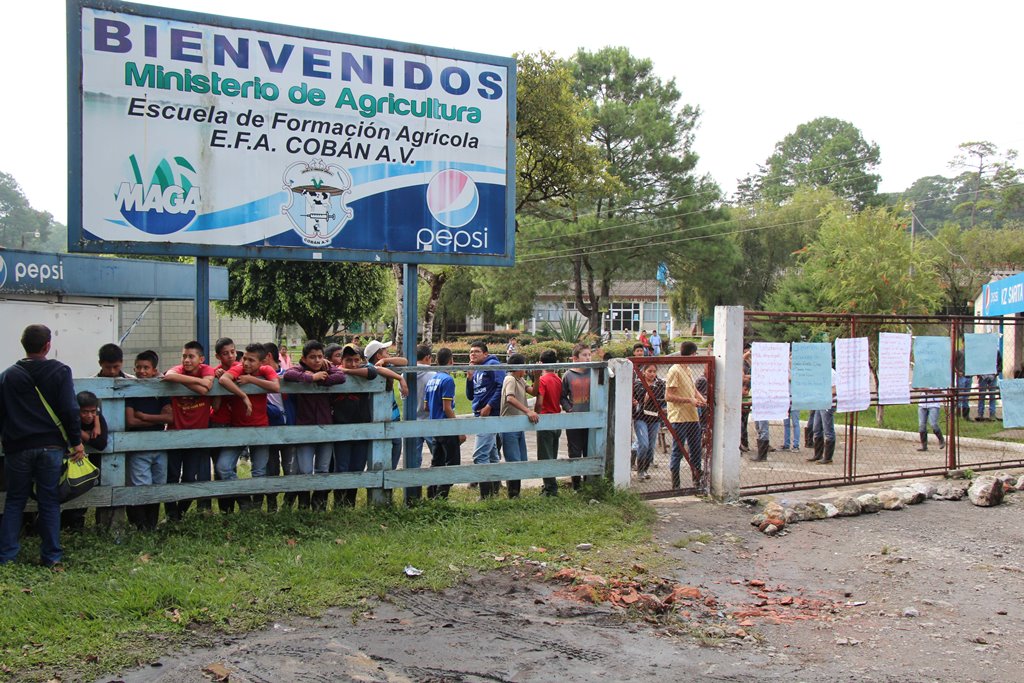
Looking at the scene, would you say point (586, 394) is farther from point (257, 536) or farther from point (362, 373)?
point (257, 536)

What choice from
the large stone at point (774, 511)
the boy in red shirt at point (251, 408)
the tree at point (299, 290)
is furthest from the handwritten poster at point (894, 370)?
the tree at point (299, 290)

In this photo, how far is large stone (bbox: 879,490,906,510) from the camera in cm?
871

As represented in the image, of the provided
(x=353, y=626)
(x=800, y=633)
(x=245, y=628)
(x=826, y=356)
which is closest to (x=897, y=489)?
(x=826, y=356)

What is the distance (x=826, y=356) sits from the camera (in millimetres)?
9188

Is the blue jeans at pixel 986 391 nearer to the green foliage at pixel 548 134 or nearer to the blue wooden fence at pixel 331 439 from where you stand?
the blue wooden fence at pixel 331 439

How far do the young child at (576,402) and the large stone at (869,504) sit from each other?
2.98 metres

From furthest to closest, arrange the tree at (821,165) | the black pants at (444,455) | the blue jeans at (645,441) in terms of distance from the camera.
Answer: the tree at (821,165)
the blue jeans at (645,441)
the black pants at (444,455)

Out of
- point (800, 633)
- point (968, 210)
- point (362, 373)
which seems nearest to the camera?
point (800, 633)

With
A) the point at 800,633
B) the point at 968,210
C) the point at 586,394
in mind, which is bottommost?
the point at 800,633

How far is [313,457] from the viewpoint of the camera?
7055mm

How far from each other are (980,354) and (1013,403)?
3.19 ft

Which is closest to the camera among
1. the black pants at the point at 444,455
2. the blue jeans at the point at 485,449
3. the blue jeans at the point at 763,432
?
the black pants at the point at 444,455

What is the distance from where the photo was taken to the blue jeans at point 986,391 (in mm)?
11008

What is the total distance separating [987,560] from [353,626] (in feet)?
18.3
